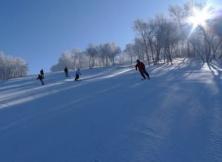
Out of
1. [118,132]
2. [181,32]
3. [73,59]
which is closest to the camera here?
[118,132]

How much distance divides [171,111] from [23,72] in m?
154

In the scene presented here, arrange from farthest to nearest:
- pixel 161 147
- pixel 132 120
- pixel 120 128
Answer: pixel 132 120 < pixel 120 128 < pixel 161 147

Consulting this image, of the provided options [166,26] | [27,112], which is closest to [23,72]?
[166,26]

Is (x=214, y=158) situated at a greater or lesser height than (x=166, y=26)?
lesser

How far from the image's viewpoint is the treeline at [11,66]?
5527 inches

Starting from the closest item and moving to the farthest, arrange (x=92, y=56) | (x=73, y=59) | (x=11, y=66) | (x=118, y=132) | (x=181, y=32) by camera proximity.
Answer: (x=118, y=132) < (x=181, y=32) < (x=92, y=56) < (x=11, y=66) < (x=73, y=59)

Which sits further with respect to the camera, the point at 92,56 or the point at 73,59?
the point at 73,59

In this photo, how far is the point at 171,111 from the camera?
34.1 feet

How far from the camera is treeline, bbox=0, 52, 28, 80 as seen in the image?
14038 centimetres

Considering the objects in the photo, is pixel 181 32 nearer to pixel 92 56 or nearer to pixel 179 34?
pixel 179 34

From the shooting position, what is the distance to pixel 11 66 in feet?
479

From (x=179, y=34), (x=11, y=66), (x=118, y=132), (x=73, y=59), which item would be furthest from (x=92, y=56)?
(x=118, y=132)

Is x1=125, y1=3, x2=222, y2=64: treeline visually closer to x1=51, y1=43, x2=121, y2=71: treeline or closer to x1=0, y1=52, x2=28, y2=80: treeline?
x1=51, y1=43, x2=121, y2=71: treeline

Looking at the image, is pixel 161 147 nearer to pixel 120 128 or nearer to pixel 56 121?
pixel 120 128
